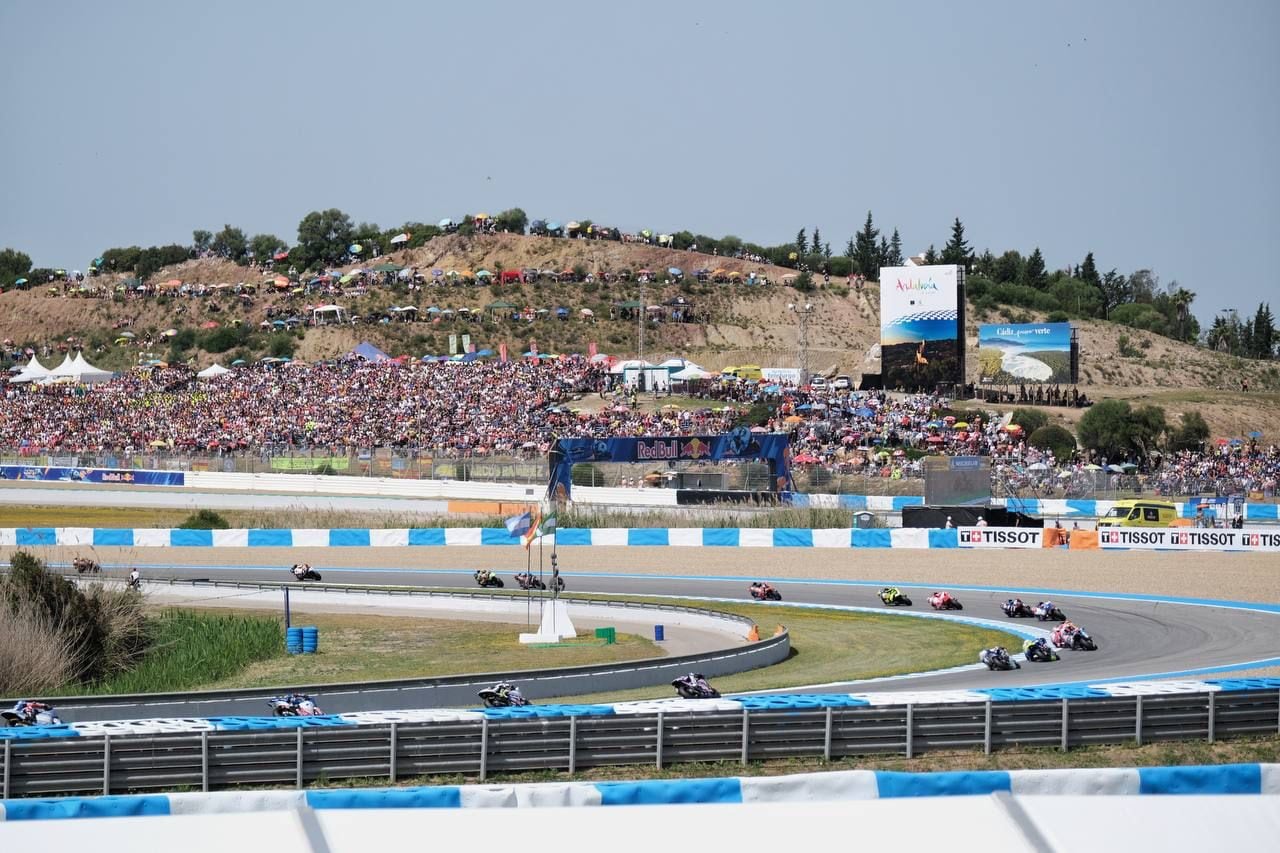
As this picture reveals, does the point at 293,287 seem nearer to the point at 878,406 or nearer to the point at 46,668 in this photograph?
the point at 878,406

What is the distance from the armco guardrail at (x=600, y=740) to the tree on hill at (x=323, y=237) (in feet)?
470

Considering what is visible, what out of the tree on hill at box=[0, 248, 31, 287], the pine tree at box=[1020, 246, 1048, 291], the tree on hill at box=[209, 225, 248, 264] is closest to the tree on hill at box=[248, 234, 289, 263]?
the tree on hill at box=[209, 225, 248, 264]

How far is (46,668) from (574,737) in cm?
1585

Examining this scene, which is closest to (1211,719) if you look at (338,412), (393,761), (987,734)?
(987,734)

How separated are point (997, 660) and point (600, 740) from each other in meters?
13.4

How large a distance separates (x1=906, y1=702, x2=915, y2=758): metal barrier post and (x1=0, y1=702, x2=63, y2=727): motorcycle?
37.4 feet

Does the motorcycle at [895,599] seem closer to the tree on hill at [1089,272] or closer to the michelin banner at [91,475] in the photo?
the michelin banner at [91,475]

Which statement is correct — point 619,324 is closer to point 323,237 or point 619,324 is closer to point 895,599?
point 323,237

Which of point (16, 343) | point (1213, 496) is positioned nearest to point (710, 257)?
point (16, 343)

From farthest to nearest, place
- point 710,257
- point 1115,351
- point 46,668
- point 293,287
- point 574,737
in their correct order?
point 710,257
point 293,287
point 1115,351
point 46,668
point 574,737

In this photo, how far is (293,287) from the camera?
131 metres

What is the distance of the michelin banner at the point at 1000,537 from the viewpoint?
46.8m

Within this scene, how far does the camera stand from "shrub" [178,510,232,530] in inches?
2222

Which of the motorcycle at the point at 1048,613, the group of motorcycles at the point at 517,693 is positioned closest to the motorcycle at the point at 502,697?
the group of motorcycles at the point at 517,693
